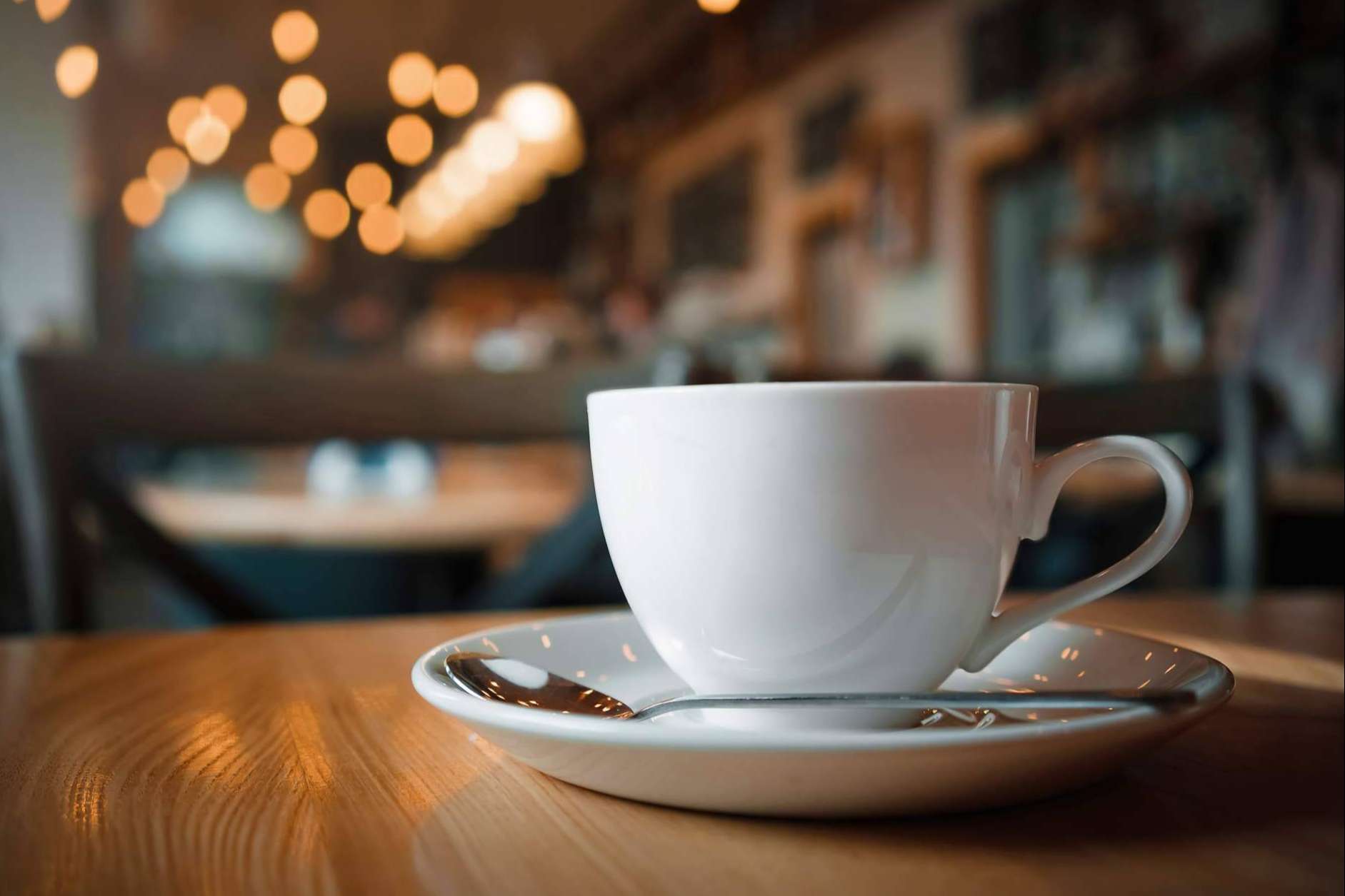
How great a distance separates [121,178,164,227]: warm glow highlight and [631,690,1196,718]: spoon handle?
757 cm

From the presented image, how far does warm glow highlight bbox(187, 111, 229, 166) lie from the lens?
435 cm

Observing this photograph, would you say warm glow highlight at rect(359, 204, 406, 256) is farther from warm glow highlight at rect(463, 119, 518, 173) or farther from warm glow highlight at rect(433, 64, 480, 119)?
warm glow highlight at rect(433, 64, 480, 119)

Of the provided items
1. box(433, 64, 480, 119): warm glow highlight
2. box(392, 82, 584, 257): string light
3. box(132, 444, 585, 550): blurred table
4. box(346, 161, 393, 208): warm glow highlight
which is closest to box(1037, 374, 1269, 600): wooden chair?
box(132, 444, 585, 550): blurred table

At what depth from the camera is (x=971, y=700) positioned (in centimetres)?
27

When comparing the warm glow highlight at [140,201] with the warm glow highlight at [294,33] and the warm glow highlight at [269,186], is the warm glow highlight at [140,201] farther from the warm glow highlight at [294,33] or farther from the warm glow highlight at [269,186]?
the warm glow highlight at [294,33]

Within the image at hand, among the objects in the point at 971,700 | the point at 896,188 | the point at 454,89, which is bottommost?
the point at 971,700

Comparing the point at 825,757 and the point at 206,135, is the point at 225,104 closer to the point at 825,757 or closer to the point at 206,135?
the point at 206,135

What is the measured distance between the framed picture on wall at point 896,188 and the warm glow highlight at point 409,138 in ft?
6.13

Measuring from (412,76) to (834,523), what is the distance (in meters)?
3.62

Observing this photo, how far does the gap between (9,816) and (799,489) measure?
0.70ft

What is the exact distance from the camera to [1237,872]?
235 millimetres

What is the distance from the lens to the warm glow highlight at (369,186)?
7344 mm

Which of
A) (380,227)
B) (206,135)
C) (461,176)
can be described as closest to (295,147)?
(461,176)

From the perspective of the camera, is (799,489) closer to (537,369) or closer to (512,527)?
(537,369)
